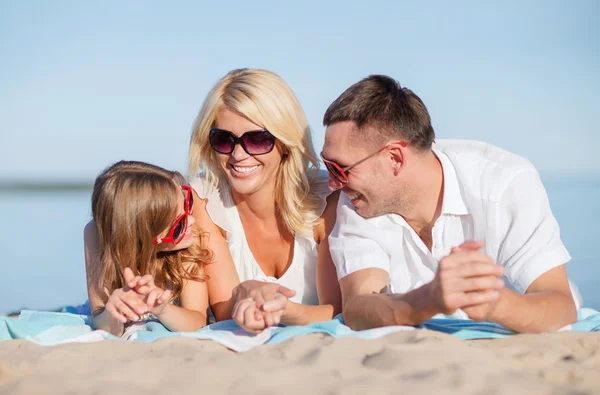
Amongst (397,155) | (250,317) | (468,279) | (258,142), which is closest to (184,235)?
(258,142)

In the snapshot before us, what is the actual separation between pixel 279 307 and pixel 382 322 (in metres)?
0.53

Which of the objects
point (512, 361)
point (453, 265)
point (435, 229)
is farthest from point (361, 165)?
point (512, 361)

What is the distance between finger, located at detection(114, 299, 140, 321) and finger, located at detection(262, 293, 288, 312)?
2.51 ft

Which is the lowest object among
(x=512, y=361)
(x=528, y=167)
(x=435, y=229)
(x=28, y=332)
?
(x=28, y=332)

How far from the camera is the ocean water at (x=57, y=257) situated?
7.84 m

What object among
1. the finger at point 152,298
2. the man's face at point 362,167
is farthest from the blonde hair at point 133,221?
the man's face at point 362,167

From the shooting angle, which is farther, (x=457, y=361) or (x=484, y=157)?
(x=484, y=157)

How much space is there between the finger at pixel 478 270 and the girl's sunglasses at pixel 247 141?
194cm

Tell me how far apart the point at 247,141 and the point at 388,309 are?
159cm

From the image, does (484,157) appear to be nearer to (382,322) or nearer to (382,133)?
(382,133)

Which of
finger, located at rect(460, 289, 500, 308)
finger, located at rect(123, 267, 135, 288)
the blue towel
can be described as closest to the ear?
the blue towel

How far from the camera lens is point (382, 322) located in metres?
3.59

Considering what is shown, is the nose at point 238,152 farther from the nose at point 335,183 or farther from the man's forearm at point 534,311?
the man's forearm at point 534,311

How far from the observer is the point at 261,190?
4824mm
